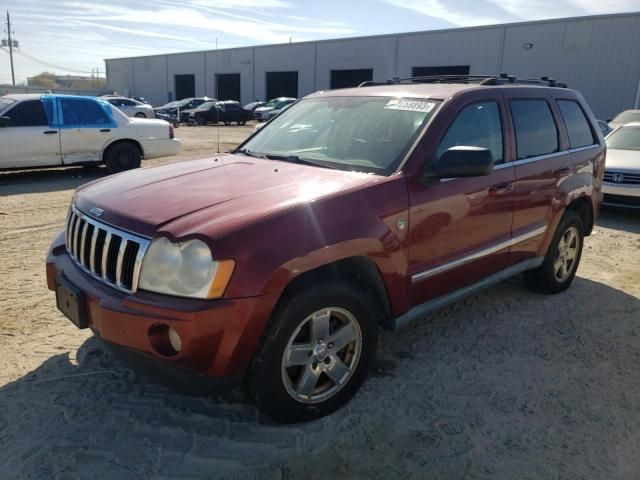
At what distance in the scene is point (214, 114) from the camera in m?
30.5

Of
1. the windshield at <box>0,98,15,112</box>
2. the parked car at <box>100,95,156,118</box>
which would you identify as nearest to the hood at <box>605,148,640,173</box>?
the windshield at <box>0,98,15,112</box>

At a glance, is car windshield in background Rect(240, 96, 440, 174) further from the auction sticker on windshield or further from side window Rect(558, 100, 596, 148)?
side window Rect(558, 100, 596, 148)

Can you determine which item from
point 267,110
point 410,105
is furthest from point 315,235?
point 267,110

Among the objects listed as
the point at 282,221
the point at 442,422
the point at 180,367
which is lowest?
the point at 442,422

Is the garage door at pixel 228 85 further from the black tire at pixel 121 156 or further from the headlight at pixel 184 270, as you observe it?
the headlight at pixel 184 270

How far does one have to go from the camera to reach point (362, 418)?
291cm

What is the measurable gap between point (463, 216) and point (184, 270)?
192 cm

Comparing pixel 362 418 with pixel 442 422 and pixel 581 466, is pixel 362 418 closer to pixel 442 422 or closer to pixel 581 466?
pixel 442 422

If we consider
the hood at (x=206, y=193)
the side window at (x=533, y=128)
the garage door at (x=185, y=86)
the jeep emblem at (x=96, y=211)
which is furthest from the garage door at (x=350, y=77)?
the jeep emblem at (x=96, y=211)

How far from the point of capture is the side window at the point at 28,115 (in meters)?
9.41

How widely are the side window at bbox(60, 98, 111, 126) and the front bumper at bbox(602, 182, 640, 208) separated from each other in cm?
920

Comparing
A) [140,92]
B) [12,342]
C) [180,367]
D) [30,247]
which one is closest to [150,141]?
[30,247]

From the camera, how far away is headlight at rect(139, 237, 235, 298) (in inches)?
92.1

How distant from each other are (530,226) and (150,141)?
8835 millimetres
